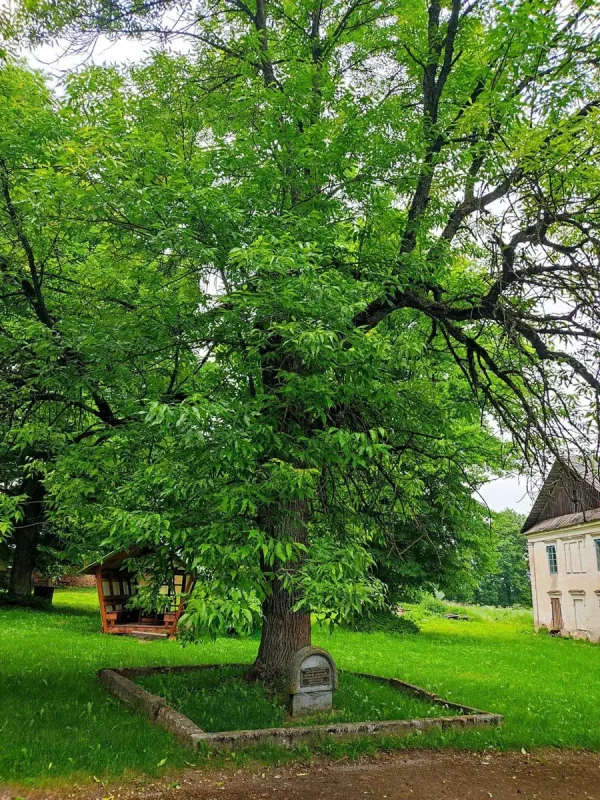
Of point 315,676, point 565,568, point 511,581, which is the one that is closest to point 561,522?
point 565,568

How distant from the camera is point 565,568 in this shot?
26.1 metres

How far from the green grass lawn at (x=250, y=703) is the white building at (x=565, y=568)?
13955 mm

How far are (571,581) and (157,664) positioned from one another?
65.5ft

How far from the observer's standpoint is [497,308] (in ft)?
22.3

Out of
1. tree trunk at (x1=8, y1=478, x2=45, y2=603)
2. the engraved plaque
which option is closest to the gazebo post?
tree trunk at (x1=8, y1=478, x2=45, y2=603)

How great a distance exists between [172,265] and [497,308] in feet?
12.1

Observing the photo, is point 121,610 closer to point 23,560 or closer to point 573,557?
point 23,560

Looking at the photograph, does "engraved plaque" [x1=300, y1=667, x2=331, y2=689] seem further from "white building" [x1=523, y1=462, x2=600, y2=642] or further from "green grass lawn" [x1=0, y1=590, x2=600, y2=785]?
"white building" [x1=523, y1=462, x2=600, y2=642]

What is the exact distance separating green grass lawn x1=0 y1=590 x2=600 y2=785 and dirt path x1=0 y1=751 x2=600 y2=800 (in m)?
0.27

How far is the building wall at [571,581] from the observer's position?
23781 millimetres

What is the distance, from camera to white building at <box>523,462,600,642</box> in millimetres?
23781

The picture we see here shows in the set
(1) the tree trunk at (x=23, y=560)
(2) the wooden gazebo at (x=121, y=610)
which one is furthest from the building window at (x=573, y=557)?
(1) the tree trunk at (x=23, y=560)

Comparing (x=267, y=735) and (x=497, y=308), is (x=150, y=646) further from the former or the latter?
(x=497, y=308)

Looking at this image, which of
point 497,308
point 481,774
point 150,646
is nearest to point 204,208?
point 497,308
